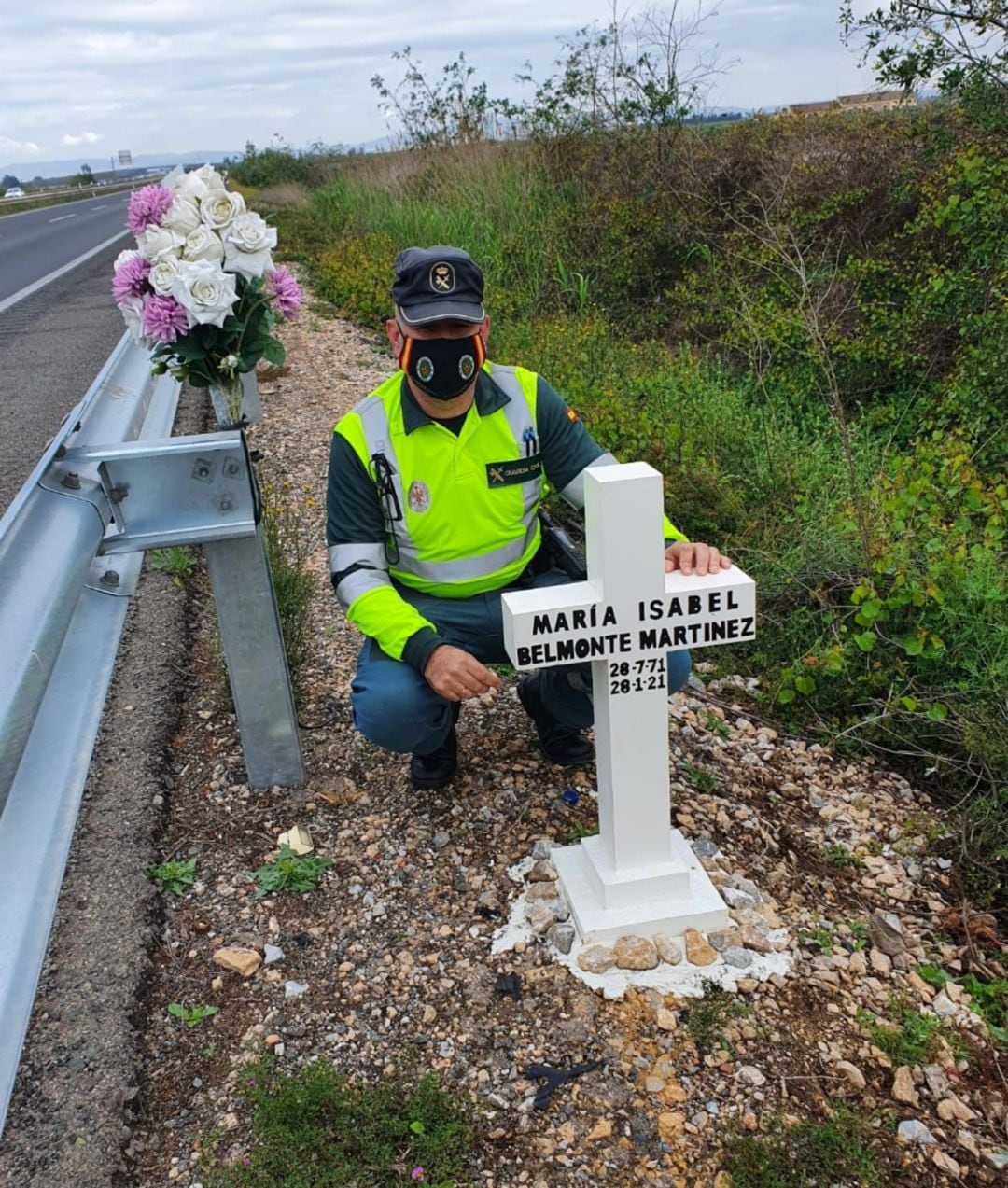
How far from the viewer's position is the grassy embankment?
327 cm

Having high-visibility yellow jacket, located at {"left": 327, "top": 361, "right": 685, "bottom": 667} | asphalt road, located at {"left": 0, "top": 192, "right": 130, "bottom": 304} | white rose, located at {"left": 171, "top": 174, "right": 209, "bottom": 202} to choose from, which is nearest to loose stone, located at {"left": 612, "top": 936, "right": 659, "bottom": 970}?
high-visibility yellow jacket, located at {"left": 327, "top": 361, "right": 685, "bottom": 667}

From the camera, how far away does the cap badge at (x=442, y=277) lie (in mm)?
2488

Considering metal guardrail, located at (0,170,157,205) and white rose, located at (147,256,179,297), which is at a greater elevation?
metal guardrail, located at (0,170,157,205)

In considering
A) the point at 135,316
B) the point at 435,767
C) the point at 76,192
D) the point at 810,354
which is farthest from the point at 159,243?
the point at 76,192

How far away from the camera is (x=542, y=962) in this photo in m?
2.32

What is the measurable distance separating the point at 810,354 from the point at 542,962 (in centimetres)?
381

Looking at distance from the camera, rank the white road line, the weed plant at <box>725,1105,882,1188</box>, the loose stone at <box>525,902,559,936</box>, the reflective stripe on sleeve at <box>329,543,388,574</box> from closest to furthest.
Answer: the weed plant at <box>725,1105,882,1188</box> < the loose stone at <box>525,902,559,936</box> < the reflective stripe on sleeve at <box>329,543,388,574</box> < the white road line

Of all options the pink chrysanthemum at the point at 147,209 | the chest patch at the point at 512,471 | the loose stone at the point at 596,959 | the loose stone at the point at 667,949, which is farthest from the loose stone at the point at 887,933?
the pink chrysanthemum at the point at 147,209

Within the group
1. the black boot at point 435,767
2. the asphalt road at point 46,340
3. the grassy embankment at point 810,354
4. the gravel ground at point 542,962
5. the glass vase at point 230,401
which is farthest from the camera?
the asphalt road at point 46,340

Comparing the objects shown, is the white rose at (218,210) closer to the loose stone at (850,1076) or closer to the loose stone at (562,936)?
the loose stone at (562,936)

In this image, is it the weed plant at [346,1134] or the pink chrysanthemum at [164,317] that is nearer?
the weed plant at [346,1134]

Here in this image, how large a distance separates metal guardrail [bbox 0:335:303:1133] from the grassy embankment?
5.71 feet

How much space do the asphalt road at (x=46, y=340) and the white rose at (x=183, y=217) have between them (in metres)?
2.90

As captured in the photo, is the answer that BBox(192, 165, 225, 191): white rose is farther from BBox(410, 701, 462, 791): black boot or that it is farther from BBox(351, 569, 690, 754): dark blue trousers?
BBox(410, 701, 462, 791): black boot
